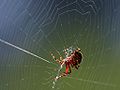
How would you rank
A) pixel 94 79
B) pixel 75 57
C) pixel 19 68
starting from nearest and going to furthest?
pixel 75 57 → pixel 19 68 → pixel 94 79

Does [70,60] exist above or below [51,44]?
below

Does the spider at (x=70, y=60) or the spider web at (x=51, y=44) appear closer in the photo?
the spider at (x=70, y=60)

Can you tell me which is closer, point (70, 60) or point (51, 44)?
point (70, 60)

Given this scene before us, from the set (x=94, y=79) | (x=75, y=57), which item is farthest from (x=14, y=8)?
(x=94, y=79)

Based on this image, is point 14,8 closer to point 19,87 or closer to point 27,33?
point 27,33
